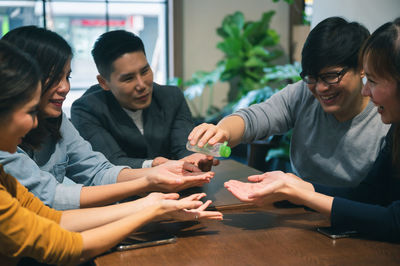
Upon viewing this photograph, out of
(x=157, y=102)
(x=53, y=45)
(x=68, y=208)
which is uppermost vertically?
(x=53, y=45)

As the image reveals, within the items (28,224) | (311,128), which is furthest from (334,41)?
(28,224)

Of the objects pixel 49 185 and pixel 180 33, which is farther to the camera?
pixel 180 33

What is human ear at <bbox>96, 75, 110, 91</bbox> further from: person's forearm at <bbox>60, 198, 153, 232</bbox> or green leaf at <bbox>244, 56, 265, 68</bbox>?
green leaf at <bbox>244, 56, 265, 68</bbox>

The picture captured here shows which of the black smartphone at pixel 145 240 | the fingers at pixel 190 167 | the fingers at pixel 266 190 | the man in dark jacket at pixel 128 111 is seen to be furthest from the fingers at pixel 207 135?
the black smartphone at pixel 145 240

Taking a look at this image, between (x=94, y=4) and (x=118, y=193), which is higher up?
(x=94, y=4)

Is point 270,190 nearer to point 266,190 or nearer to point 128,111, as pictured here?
point 266,190

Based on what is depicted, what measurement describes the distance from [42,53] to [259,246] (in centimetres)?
102

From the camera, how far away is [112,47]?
2.16m

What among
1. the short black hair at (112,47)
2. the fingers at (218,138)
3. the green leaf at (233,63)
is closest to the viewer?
the fingers at (218,138)

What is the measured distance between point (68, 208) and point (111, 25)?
145 inches

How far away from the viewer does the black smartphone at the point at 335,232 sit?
4.26 ft

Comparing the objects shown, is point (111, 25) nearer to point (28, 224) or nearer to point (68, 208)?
point (68, 208)

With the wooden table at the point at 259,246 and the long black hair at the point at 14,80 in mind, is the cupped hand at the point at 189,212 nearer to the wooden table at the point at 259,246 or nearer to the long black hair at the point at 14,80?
the wooden table at the point at 259,246

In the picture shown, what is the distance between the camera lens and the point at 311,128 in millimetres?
1945
